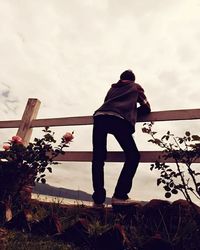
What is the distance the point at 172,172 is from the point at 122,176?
2.37 feet

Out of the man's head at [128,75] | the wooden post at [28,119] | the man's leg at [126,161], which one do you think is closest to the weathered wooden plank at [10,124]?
the wooden post at [28,119]

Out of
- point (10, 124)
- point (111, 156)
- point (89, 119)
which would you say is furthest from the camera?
point (10, 124)

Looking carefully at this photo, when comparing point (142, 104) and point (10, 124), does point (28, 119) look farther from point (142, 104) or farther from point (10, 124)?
point (142, 104)

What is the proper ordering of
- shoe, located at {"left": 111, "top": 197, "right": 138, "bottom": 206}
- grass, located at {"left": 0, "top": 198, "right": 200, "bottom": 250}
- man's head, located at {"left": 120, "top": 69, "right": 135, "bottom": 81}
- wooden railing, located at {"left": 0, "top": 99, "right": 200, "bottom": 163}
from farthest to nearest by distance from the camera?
man's head, located at {"left": 120, "top": 69, "right": 135, "bottom": 81} < wooden railing, located at {"left": 0, "top": 99, "right": 200, "bottom": 163} < shoe, located at {"left": 111, "top": 197, "right": 138, "bottom": 206} < grass, located at {"left": 0, "top": 198, "right": 200, "bottom": 250}

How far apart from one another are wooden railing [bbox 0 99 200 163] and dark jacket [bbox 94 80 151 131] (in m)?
0.18

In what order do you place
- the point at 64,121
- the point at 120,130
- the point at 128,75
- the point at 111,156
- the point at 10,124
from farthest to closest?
the point at 10,124
the point at 64,121
the point at 128,75
the point at 111,156
the point at 120,130

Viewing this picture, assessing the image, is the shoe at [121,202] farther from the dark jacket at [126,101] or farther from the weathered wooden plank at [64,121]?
the weathered wooden plank at [64,121]

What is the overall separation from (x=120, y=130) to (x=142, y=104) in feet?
1.64

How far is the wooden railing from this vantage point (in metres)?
3.84

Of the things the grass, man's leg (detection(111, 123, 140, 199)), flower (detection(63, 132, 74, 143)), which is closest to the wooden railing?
man's leg (detection(111, 123, 140, 199))

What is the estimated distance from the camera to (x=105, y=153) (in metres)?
3.92

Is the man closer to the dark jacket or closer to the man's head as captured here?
the dark jacket

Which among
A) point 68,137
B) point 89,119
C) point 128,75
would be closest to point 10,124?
point 89,119

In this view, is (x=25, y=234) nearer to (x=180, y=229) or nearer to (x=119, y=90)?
(x=180, y=229)
